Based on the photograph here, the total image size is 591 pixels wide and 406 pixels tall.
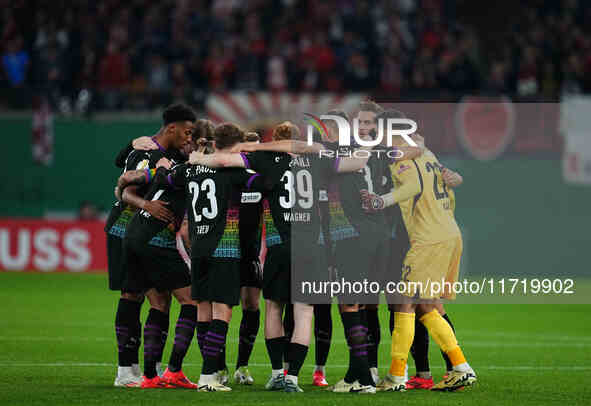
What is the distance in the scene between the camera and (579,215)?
2053 centimetres

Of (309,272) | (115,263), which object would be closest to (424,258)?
(309,272)

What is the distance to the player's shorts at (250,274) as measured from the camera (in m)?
8.85

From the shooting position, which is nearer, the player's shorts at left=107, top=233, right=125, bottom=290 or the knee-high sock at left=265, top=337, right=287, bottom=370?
the knee-high sock at left=265, top=337, right=287, bottom=370

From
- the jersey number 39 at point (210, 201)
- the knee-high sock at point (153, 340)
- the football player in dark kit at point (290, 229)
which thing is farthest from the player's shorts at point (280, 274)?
the knee-high sock at point (153, 340)

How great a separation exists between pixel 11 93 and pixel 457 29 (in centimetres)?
958

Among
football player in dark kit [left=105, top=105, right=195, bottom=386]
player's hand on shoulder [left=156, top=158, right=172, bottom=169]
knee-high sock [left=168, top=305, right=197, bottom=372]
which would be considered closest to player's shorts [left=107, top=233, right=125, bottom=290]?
football player in dark kit [left=105, top=105, right=195, bottom=386]

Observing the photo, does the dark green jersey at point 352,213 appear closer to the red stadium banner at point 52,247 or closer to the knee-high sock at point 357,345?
the knee-high sock at point 357,345

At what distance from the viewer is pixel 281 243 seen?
8.42m

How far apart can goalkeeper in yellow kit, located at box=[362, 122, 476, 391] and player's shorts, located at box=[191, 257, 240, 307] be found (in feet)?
3.94

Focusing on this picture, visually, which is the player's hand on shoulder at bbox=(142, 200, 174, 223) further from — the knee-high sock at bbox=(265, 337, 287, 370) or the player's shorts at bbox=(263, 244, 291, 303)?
the knee-high sock at bbox=(265, 337, 287, 370)

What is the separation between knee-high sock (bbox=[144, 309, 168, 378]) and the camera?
8.70 meters

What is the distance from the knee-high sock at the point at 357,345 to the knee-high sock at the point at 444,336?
0.58m

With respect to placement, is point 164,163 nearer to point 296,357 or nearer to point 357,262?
point 357,262

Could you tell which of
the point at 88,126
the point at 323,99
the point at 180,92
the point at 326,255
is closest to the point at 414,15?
the point at 323,99
